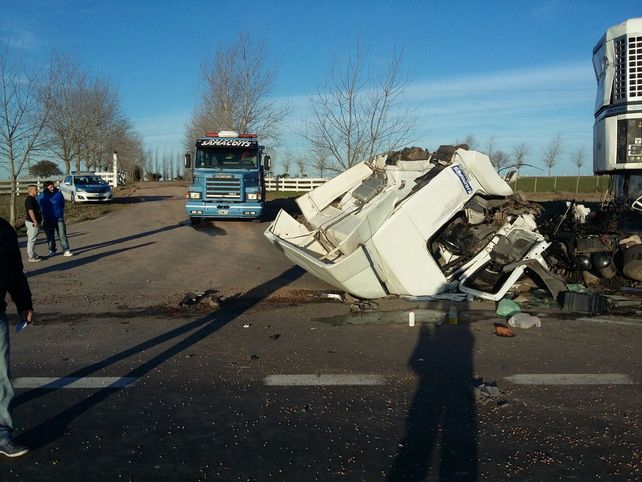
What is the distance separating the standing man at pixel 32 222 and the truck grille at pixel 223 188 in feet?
21.2

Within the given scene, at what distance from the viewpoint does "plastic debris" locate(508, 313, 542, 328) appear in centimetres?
725

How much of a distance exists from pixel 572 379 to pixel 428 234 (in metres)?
2.96

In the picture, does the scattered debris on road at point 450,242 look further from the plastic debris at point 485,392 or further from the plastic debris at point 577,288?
the plastic debris at point 485,392

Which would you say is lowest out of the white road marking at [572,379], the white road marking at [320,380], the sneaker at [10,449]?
the white road marking at [320,380]

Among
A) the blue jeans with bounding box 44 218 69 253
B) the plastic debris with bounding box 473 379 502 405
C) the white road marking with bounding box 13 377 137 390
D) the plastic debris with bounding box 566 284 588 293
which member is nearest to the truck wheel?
the plastic debris with bounding box 566 284 588 293

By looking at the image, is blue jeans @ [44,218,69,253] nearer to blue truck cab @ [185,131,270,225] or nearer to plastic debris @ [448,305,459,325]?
blue truck cab @ [185,131,270,225]

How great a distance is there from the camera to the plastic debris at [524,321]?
7.25 meters

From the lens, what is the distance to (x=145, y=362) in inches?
232

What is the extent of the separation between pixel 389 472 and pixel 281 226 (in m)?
6.45

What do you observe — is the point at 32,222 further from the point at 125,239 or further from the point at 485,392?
the point at 485,392

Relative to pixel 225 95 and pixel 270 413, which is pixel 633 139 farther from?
pixel 225 95

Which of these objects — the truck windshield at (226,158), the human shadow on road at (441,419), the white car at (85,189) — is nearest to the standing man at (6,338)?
Answer: the human shadow on road at (441,419)

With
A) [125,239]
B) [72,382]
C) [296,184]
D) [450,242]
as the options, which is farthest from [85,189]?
[72,382]

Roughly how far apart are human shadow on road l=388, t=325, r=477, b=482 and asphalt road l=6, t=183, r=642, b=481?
2 cm
